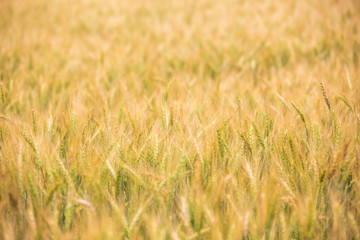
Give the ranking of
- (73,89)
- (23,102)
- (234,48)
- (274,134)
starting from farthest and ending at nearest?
(234,48), (73,89), (23,102), (274,134)

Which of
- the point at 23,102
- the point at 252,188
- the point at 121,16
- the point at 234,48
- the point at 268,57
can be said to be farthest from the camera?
the point at 121,16

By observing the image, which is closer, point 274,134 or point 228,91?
point 274,134

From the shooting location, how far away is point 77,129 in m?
0.98

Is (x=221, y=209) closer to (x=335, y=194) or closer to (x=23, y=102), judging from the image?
(x=335, y=194)

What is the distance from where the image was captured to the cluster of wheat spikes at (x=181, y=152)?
671mm

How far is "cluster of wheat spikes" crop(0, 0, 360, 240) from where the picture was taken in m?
0.67

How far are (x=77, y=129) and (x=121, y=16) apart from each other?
3882 mm

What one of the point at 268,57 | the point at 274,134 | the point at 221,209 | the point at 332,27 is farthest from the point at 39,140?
the point at 332,27

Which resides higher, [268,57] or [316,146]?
[268,57]

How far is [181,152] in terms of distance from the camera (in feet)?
2.68

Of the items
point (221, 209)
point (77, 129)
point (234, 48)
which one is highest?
point (234, 48)

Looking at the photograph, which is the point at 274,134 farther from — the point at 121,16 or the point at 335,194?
the point at 121,16

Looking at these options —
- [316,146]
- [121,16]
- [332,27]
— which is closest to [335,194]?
[316,146]

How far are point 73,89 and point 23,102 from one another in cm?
29
